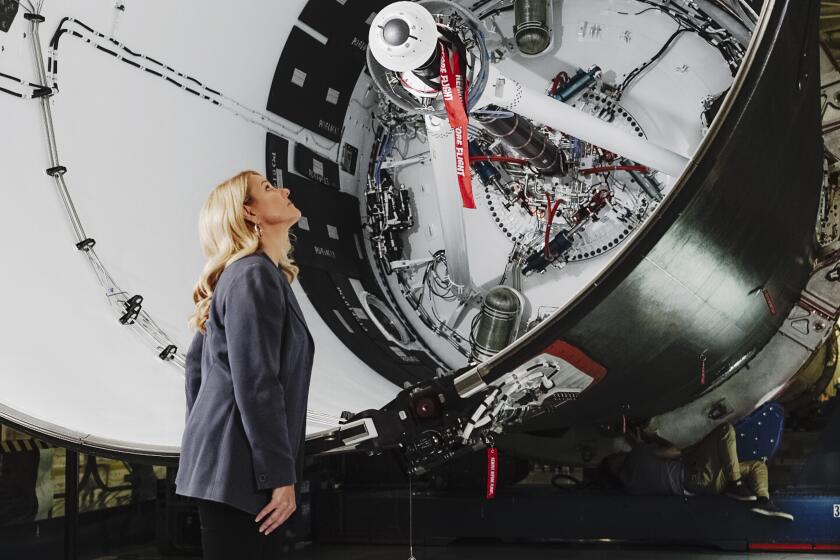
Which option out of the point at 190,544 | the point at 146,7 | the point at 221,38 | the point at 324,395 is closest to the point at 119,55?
the point at 146,7

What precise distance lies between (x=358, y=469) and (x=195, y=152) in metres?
Result: 1.62

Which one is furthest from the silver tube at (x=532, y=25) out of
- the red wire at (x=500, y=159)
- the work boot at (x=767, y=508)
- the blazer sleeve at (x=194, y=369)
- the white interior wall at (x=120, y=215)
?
the blazer sleeve at (x=194, y=369)

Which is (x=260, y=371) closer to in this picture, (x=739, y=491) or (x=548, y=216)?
(x=548, y=216)

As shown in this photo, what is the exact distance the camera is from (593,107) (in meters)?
3.29

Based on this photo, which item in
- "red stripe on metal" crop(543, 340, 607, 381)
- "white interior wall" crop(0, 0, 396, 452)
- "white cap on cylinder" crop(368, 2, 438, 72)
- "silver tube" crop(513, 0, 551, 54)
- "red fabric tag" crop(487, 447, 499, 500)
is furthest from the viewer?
"silver tube" crop(513, 0, 551, 54)

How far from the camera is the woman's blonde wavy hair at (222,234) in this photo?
168 cm

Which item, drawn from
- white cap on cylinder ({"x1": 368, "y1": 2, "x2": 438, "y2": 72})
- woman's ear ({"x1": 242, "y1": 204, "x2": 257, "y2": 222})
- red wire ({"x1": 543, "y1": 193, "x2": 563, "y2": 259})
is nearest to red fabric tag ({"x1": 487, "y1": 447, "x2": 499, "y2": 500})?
red wire ({"x1": 543, "y1": 193, "x2": 563, "y2": 259})

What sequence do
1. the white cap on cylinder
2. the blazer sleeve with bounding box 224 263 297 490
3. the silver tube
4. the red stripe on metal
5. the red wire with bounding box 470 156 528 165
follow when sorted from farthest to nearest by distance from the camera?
the red wire with bounding box 470 156 528 165 → the silver tube → the white cap on cylinder → the red stripe on metal → the blazer sleeve with bounding box 224 263 297 490

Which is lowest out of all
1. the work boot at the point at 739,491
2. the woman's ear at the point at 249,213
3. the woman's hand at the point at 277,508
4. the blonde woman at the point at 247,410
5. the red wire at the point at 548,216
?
the work boot at the point at 739,491

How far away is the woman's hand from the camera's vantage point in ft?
4.88

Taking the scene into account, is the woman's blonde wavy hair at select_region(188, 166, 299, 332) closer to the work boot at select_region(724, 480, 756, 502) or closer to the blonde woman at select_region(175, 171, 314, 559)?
the blonde woman at select_region(175, 171, 314, 559)

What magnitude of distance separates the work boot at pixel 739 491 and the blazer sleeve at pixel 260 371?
2069mm

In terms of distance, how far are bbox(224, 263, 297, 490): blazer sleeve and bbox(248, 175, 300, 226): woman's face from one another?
0.22m

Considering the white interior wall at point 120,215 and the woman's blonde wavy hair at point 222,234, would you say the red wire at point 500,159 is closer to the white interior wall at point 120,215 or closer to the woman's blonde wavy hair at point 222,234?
the white interior wall at point 120,215
